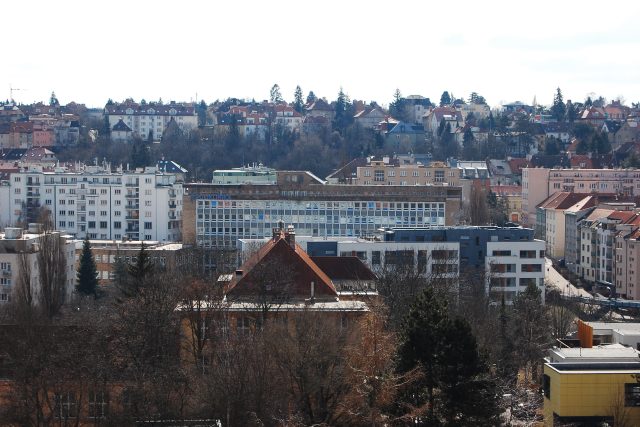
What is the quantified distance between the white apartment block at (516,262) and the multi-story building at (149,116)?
164 feet

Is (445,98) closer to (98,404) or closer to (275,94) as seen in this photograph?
(275,94)

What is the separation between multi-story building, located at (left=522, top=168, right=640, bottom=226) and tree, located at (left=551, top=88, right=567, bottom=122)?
2440 cm

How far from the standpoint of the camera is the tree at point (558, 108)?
8731cm

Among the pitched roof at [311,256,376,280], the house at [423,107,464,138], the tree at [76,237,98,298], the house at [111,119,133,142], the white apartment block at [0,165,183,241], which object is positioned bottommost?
the tree at [76,237,98,298]

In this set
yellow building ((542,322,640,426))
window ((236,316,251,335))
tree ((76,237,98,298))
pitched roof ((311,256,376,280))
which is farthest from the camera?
tree ((76,237,98,298))

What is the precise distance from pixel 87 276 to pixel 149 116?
162 feet

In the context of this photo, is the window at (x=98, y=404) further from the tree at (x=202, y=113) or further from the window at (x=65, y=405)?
the tree at (x=202, y=113)

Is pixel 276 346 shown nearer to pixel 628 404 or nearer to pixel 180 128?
pixel 628 404

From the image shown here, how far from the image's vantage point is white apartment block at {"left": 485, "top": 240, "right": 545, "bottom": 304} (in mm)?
38938

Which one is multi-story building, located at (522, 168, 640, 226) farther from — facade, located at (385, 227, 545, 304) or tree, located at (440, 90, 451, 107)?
tree, located at (440, 90, 451, 107)

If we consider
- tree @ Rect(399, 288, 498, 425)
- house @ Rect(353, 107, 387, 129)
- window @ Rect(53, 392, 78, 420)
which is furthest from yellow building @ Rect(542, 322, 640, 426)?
house @ Rect(353, 107, 387, 129)

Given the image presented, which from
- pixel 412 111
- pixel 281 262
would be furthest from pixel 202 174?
pixel 281 262

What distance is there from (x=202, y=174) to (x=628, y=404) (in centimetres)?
4998

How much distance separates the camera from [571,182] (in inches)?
2431
